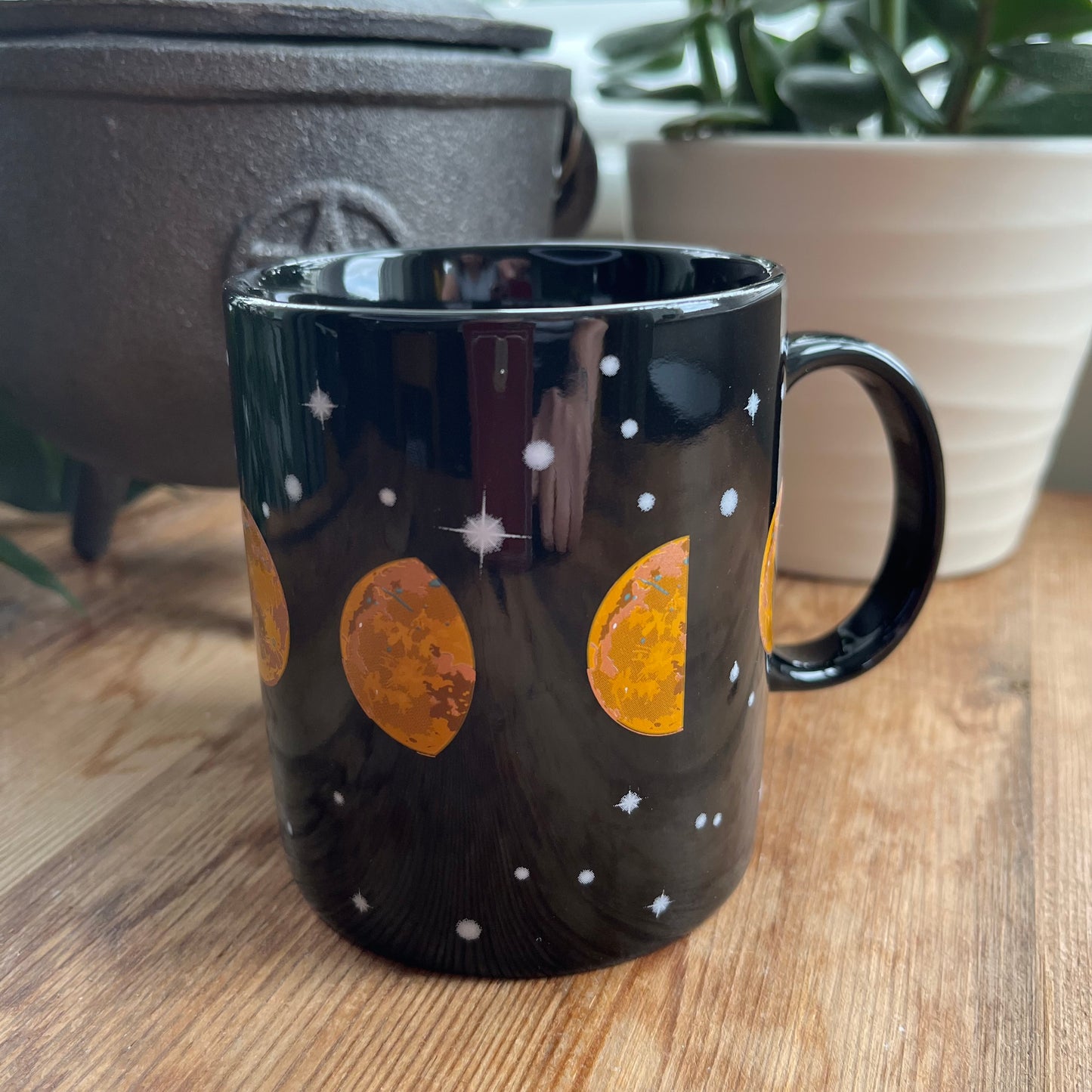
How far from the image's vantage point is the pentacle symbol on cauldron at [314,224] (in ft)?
1.40

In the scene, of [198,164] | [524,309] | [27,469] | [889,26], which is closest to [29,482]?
[27,469]

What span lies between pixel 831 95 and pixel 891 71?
28mm

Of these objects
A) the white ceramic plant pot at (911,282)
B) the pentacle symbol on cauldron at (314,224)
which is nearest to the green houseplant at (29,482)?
the pentacle symbol on cauldron at (314,224)

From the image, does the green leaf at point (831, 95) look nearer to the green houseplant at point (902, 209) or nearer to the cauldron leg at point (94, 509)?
the green houseplant at point (902, 209)

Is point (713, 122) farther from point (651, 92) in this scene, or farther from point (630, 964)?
point (630, 964)

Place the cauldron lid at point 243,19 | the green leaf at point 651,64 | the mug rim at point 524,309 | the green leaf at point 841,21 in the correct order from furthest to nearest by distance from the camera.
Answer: the green leaf at point 651,64 → the green leaf at point 841,21 → the cauldron lid at point 243,19 → the mug rim at point 524,309

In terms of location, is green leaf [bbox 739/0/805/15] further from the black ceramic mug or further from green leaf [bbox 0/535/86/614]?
green leaf [bbox 0/535/86/614]

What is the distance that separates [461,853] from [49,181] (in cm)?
32

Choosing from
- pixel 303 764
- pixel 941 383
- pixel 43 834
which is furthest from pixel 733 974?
pixel 941 383

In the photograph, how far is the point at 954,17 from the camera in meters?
0.49

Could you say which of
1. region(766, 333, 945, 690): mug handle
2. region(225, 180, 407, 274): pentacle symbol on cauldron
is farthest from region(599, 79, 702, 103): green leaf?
region(766, 333, 945, 690): mug handle

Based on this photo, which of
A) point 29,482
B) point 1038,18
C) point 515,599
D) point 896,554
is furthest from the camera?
point 29,482

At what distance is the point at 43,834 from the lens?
380 millimetres

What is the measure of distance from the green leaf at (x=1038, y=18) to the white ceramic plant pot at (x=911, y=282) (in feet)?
0.16
